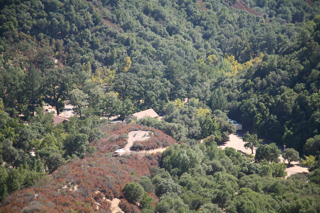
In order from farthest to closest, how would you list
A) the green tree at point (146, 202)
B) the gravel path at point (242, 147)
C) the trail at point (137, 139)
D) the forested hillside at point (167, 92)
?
the gravel path at point (242, 147)
the trail at point (137, 139)
the forested hillside at point (167, 92)
the green tree at point (146, 202)

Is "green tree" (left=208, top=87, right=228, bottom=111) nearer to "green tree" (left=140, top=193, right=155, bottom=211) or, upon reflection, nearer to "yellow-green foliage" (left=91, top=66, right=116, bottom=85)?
"yellow-green foliage" (left=91, top=66, right=116, bottom=85)

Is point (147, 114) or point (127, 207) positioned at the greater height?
point (127, 207)

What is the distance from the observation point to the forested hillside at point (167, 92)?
3412 centimetres

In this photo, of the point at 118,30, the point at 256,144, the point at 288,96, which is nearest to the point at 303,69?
the point at 288,96

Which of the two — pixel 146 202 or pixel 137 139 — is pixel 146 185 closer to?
pixel 146 202

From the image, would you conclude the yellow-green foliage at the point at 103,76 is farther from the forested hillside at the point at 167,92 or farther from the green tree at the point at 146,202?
the green tree at the point at 146,202

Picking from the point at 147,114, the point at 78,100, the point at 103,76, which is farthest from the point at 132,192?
the point at 103,76

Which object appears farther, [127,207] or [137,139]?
[137,139]

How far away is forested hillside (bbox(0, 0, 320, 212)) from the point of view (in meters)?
34.1

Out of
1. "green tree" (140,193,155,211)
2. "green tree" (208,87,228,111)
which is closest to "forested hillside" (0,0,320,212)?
"green tree" (140,193,155,211)

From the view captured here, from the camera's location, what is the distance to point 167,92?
73875 mm

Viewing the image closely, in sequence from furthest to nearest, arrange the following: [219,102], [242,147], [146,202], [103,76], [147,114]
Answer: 1. [103,76]
2. [219,102]
3. [147,114]
4. [242,147]
5. [146,202]

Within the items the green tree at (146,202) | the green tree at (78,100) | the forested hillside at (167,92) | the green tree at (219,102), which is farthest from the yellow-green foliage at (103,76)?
the green tree at (146,202)

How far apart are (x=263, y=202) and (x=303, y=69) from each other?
134 feet
